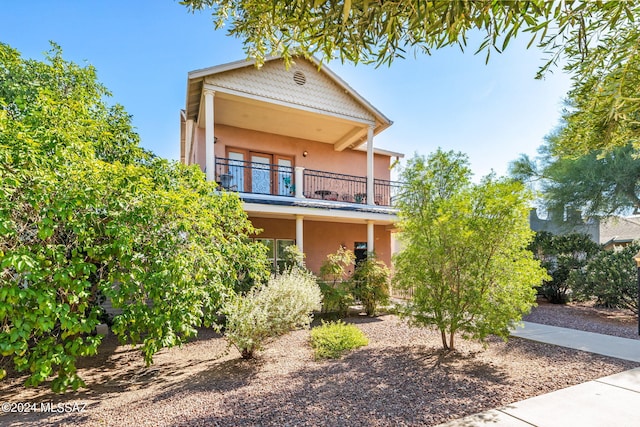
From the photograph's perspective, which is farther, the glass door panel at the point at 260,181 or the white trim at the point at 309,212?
the glass door panel at the point at 260,181

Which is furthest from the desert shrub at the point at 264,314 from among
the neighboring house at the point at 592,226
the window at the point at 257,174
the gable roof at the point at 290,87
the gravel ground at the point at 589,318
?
the neighboring house at the point at 592,226

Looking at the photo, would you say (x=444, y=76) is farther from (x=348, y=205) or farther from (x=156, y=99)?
(x=156, y=99)

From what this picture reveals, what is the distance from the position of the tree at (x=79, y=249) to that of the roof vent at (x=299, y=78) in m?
7.49

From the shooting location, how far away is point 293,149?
1416 centimetres

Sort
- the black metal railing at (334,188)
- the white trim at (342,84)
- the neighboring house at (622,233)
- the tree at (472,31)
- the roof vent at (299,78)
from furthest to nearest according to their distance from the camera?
the neighboring house at (622,233) < the black metal railing at (334,188) < the roof vent at (299,78) < the white trim at (342,84) < the tree at (472,31)

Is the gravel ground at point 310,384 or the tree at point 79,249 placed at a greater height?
the tree at point 79,249

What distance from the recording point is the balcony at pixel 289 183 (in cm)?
1127

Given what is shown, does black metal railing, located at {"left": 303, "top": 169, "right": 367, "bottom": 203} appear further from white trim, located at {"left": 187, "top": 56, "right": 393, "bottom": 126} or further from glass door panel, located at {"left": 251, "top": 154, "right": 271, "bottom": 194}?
white trim, located at {"left": 187, "top": 56, "right": 393, "bottom": 126}

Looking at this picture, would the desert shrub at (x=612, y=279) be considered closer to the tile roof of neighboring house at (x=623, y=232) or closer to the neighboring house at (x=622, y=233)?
the neighboring house at (x=622, y=233)

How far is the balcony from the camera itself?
37.0ft

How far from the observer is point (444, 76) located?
10297 millimetres

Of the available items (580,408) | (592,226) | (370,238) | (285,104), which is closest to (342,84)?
(285,104)

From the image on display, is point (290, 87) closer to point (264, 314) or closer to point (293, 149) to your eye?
point (293, 149)

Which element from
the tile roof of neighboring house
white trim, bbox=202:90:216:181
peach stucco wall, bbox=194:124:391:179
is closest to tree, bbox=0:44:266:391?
white trim, bbox=202:90:216:181
